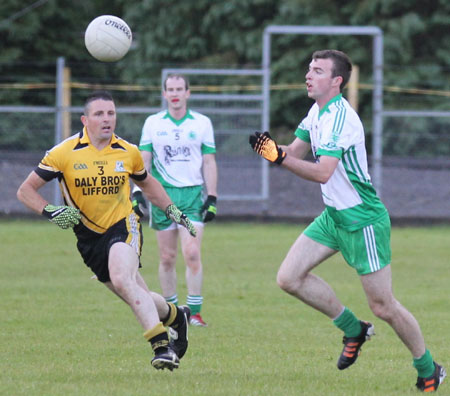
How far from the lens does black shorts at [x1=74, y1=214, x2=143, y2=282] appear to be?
7035 millimetres

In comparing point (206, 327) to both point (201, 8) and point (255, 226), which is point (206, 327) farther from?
point (201, 8)

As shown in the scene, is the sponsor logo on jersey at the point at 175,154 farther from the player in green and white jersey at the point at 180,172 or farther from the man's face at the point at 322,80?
the man's face at the point at 322,80

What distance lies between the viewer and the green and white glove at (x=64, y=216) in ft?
22.2

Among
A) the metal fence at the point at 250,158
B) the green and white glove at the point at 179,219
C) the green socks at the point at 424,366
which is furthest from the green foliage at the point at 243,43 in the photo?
the green socks at the point at 424,366

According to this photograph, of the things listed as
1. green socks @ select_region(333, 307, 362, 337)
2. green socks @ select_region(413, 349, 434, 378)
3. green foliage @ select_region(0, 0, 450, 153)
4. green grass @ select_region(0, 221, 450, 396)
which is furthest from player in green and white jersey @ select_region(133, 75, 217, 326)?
green foliage @ select_region(0, 0, 450, 153)

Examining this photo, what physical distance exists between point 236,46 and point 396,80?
5.27 meters

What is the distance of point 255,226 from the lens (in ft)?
63.7

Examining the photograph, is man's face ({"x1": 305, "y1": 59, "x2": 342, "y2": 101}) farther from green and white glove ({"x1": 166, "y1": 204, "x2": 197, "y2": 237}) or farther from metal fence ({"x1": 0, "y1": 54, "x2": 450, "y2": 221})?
metal fence ({"x1": 0, "y1": 54, "x2": 450, "y2": 221})

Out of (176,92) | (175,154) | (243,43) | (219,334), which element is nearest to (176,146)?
(175,154)

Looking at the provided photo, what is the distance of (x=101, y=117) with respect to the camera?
7.05 m

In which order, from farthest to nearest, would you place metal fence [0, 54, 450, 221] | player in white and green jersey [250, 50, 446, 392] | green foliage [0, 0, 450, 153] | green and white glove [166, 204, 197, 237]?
green foliage [0, 0, 450, 153] → metal fence [0, 54, 450, 221] → green and white glove [166, 204, 197, 237] → player in white and green jersey [250, 50, 446, 392]

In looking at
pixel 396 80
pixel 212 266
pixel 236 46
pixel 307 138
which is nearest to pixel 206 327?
pixel 307 138

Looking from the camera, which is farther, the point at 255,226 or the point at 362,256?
the point at 255,226

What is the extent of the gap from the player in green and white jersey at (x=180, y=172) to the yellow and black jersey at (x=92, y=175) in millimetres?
2504
